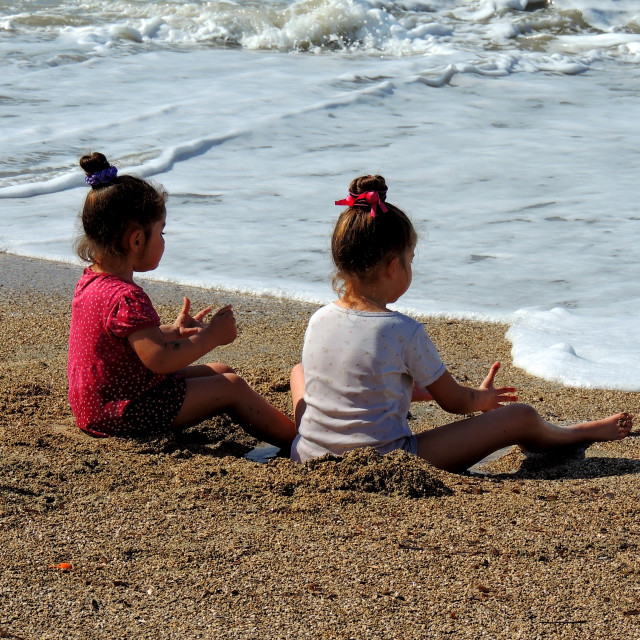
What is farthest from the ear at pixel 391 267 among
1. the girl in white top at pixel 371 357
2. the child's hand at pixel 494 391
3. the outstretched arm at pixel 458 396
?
the child's hand at pixel 494 391

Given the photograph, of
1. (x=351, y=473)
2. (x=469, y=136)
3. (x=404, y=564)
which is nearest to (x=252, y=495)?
(x=351, y=473)

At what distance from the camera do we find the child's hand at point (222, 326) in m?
2.86

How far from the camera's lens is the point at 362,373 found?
8.89 feet

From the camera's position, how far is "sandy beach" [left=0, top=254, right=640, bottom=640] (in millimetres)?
1939

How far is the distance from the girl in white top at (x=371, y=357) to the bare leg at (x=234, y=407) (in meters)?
0.25

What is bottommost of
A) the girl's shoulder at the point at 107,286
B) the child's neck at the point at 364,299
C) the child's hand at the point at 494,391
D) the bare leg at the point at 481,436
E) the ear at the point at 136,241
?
the bare leg at the point at 481,436

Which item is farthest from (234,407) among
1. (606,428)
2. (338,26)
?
(338,26)

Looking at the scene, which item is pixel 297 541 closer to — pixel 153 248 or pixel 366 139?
pixel 153 248

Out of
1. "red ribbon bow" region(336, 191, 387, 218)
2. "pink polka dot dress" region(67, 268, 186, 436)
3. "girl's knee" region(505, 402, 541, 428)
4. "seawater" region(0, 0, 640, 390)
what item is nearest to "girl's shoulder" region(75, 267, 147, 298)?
"pink polka dot dress" region(67, 268, 186, 436)

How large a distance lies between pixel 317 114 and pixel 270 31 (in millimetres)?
5123

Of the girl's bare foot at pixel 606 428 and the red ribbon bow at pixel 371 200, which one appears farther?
the girl's bare foot at pixel 606 428

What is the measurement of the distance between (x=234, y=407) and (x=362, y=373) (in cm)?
57

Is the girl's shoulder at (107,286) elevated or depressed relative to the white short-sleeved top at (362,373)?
elevated

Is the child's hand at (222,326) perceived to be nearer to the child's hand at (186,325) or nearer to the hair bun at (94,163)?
the child's hand at (186,325)
